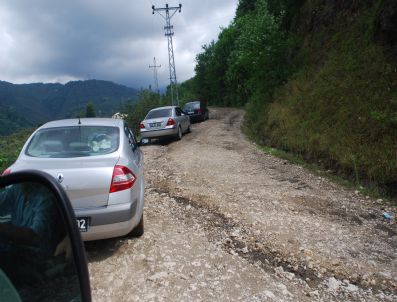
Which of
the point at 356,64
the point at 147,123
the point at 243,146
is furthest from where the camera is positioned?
the point at 147,123

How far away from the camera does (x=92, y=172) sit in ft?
13.5

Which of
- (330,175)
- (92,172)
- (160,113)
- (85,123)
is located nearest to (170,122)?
(160,113)

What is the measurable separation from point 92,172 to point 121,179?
0.35 meters

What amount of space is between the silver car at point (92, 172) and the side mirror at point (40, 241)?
2266 millimetres

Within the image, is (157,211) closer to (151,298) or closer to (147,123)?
(151,298)

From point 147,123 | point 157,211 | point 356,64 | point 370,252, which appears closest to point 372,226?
point 370,252

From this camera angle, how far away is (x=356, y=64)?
11.8 metres

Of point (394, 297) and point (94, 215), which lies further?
point (94, 215)

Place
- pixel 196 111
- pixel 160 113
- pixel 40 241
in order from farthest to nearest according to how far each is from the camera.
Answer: pixel 196 111
pixel 160 113
pixel 40 241

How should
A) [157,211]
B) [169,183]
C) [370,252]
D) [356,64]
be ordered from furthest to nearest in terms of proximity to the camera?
[356,64] → [169,183] → [157,211] → [370,252]

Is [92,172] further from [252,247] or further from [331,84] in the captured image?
[331,84]

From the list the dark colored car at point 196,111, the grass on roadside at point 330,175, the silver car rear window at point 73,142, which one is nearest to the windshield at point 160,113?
the grass on roadside at point 330,175

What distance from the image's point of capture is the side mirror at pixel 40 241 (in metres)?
1.63

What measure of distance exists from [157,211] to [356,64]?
9077 mm
